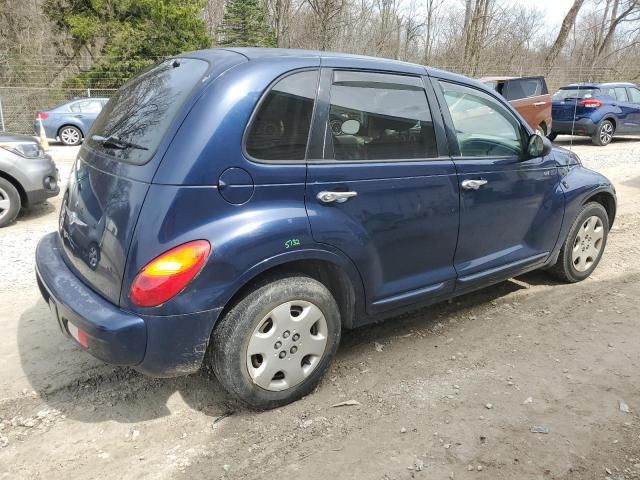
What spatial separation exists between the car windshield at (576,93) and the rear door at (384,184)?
12.3 meters

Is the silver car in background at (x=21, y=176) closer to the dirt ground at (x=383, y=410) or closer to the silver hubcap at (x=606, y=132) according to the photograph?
the dirt ground at (x=383, y=410)

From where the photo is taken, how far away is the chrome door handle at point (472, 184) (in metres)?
3.42

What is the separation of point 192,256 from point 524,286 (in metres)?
3.31

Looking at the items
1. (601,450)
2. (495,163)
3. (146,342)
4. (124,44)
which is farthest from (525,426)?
(124,44)

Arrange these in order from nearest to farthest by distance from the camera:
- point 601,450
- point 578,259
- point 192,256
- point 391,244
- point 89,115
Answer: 1. point 192,256
2. point 601,450
3. point 391,244
4. point 578,259
5. point 89,115

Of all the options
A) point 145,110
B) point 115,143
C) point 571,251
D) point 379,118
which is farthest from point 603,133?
point 115,143

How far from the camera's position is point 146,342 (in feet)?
7.97

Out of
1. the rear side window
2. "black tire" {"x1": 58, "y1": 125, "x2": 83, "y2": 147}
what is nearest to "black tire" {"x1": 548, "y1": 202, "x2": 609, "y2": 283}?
the rear side window

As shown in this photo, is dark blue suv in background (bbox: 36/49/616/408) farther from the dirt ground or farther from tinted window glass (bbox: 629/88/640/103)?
tinted window glass (bbox: 629/88/640/103)

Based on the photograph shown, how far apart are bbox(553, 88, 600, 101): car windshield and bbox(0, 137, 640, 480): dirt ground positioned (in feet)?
37.0

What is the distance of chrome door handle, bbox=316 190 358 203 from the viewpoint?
9.14ft

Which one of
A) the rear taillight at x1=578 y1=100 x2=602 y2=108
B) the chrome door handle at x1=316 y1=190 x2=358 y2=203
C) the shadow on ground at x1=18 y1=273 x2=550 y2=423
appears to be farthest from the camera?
the rear taillight at x1=578 y1=100 x2=602 y2=108

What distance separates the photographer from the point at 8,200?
6266 millimetres

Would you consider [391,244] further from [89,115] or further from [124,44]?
[124,44]
